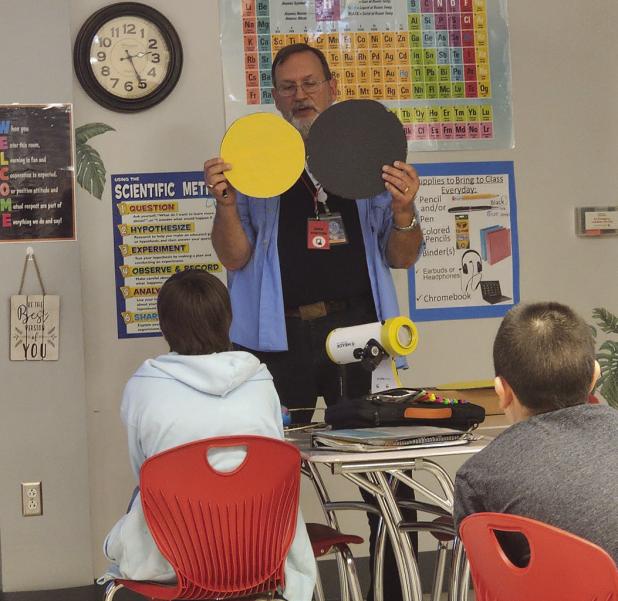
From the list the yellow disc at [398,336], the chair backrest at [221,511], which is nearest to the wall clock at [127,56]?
the yellow disc at [398,336]

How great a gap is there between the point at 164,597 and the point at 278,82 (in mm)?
1734

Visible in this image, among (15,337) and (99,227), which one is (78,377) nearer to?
(15,337)

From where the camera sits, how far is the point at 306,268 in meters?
3.04

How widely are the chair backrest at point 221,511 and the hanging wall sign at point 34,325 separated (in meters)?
1.68

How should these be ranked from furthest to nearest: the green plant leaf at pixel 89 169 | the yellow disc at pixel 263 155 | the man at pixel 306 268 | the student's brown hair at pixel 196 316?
the green plant leaf at pixel 89 169, the man at pixel 306 268, the yellow disc at pixel 263 155, the student's brown hair at pixel 196 316

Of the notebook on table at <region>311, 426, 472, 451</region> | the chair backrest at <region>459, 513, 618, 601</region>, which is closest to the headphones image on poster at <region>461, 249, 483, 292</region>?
the notebook on table at <region>311, 426, 472, 451</region>

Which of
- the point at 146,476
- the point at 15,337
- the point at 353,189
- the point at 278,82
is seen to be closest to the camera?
the point at 146,476

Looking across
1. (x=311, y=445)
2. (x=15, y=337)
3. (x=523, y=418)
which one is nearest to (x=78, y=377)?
(x=15, y=337)

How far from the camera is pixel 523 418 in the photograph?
1609mm

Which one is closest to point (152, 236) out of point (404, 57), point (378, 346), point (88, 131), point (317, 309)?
point (88, 131)

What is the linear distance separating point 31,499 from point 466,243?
6.40ft

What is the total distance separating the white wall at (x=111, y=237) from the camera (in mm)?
3604

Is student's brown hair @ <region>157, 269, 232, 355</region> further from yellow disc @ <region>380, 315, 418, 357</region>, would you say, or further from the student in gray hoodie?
yellow disc @ <region>380, 315, 418, 357</region>

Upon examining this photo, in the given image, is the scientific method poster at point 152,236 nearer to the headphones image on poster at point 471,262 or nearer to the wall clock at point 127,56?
the wall clock at point 127,56
